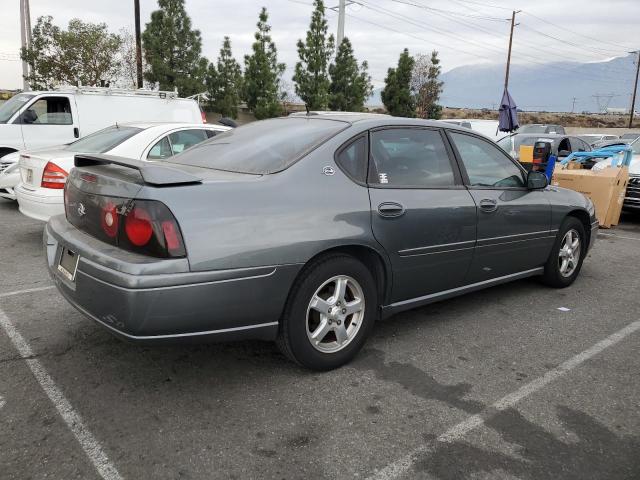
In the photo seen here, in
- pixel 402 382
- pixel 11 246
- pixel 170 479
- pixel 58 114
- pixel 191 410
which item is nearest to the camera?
pixel 170 479

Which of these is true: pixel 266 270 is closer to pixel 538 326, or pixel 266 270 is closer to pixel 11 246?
pixel 538 326

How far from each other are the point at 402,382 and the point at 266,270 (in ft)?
3.62

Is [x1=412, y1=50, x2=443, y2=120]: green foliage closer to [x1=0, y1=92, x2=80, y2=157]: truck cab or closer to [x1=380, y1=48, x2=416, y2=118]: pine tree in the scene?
[x1=380, y1=48, x2=416, y2=118]: pine tree

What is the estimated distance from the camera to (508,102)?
14.4 m

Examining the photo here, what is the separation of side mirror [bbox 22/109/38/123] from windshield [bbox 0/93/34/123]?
0.17m

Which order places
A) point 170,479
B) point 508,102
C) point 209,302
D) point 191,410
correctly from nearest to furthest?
point 170,479 < point 209,302 < point 191,410 < point 508,102

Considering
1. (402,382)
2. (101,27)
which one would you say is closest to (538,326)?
(402,382)

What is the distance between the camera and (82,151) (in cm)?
641

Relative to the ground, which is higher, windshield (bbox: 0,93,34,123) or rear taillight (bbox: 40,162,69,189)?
windshield (bbox: 0,93,34,123)

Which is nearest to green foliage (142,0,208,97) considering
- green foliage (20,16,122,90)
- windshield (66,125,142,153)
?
green foliage (20,16,122,90)

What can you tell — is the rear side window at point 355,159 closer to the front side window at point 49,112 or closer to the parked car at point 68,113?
the parked car at point 68,113

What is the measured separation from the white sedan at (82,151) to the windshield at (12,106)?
3636 mm

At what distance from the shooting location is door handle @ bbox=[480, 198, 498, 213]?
3.92 metres

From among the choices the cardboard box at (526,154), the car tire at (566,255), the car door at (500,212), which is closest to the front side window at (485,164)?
the car door at (500,212)
